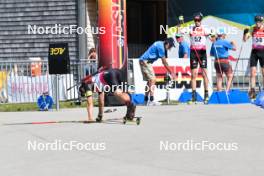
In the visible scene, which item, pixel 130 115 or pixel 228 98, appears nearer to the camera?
pixel 130 115

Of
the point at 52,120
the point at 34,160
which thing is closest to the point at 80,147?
the point at 34,160

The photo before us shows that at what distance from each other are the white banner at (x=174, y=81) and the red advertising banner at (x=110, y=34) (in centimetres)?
106

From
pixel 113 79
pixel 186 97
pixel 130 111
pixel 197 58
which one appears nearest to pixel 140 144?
pixel 130 111

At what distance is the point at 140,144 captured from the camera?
8797 millimetres

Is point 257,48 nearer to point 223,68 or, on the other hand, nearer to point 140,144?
point 223,68

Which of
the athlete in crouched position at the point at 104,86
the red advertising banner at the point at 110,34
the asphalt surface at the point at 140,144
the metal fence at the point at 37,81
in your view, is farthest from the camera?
the metal fence at the point at 37,81

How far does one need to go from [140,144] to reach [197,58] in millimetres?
7379

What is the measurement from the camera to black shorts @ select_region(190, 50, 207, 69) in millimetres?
15805

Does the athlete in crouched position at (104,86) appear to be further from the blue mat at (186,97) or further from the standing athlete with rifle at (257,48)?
the blue mat at (186,97)

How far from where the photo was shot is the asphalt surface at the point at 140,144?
7078 mm

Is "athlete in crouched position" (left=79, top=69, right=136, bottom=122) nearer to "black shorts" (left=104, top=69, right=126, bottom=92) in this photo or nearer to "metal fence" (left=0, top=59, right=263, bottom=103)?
"black shorts" (left=104, top=69, right=126, bottom=92)

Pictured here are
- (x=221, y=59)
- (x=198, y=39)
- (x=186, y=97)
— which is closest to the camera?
(x=198, y=39)

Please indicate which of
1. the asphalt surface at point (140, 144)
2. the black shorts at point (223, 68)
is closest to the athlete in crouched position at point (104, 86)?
the asphalt surface at point (140, 144)

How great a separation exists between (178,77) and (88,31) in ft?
25.9
